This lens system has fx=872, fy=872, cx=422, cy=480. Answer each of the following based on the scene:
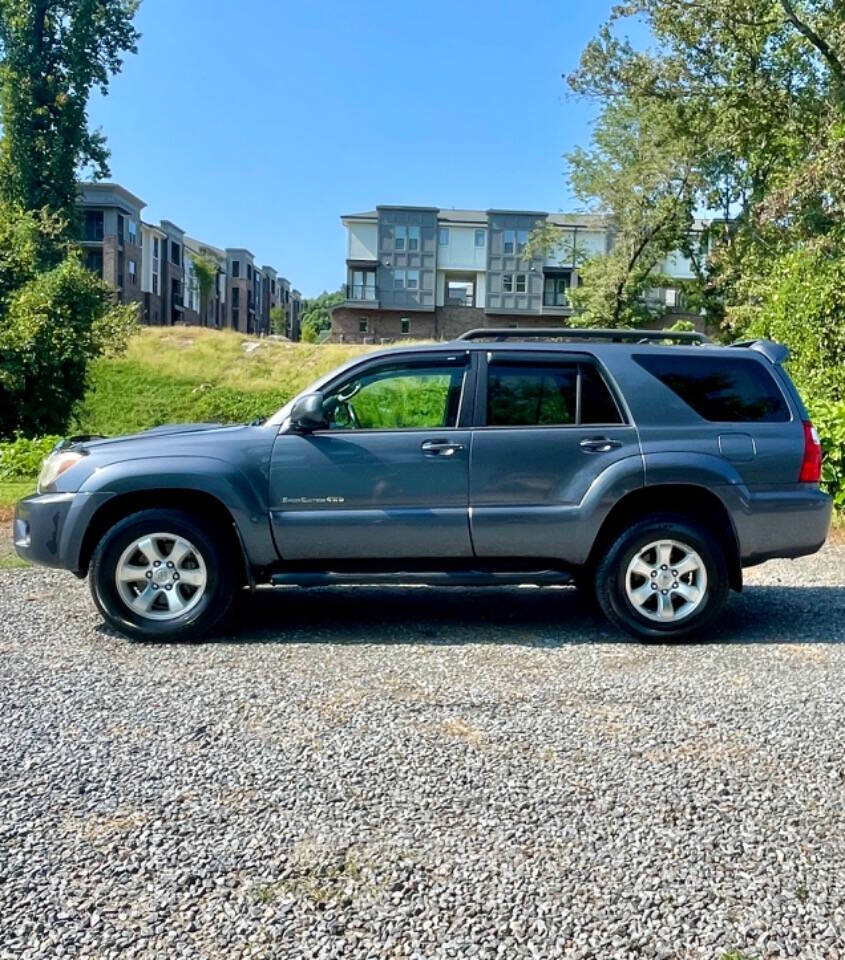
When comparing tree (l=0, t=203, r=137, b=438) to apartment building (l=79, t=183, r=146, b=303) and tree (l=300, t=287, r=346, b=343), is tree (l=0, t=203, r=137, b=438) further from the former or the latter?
tree (l=300, t=287, r=346, b=343)

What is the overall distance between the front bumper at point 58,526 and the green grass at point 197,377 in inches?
930

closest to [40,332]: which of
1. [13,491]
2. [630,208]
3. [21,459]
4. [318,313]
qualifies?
[21,459]

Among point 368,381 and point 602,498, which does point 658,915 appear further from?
point 368,381

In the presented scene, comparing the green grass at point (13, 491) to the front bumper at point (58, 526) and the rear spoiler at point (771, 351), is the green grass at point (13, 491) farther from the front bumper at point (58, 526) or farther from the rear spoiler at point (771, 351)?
the rear spoiler at point (771, 351)

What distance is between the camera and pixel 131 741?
3.71 m

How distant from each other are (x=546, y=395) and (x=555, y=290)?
57.4 meters

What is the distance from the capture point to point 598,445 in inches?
212

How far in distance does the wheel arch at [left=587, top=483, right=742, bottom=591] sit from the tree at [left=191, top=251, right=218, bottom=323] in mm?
71080

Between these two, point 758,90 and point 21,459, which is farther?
point 758,90

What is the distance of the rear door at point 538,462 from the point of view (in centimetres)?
533

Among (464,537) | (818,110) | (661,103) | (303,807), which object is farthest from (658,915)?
(661,103)

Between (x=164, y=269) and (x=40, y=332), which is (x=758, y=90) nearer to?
(x=40, y=332)

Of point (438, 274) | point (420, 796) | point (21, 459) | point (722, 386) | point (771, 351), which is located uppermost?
point (438, 274)

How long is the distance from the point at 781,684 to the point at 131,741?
3.24 m
